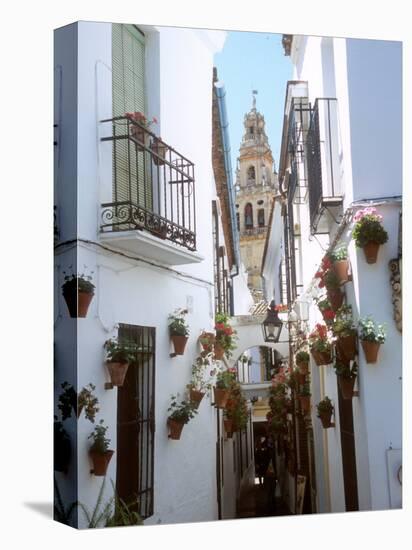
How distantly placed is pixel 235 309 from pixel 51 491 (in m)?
2.00

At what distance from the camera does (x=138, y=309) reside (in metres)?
5.88

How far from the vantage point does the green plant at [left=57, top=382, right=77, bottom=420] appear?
217 inches

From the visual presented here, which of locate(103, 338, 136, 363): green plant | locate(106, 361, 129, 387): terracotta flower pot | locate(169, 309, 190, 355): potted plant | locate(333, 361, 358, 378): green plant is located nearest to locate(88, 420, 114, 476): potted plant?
locate(106, 361, 129, 387): terracotta flower pot

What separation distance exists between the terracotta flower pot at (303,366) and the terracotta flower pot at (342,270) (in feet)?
2.34

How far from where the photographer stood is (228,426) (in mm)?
6258

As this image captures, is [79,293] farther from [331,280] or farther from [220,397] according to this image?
[331,280]

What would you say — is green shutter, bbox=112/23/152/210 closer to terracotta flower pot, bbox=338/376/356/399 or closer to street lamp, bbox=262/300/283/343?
street lamp, bbox=262/300/283/343

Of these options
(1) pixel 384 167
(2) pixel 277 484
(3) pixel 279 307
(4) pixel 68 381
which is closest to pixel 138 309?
(4) pixel 68 381

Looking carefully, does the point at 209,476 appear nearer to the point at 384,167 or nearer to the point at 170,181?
the point at 170,181

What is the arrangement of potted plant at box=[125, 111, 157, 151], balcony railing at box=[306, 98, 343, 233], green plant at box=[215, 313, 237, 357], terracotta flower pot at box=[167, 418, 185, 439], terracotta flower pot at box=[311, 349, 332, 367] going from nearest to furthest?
potted plant at box=[125, 111, 157, 151] → terracotta flower pot at box=[167, 418, 185, 439] → green plant at box=[215, 313, 237, 357] → terracotta flower pot at box=[311, 349, 332, 367] → balcony railing at box=[306, 98, 343, 233]

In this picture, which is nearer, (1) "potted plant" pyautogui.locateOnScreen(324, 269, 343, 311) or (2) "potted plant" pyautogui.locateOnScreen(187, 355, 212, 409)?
(2) "potted plant" pyautogui.locateOnScreen(187, 355, 212, 409)

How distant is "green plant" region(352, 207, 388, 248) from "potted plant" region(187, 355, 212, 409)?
5.03 ft

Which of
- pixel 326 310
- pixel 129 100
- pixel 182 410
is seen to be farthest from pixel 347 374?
pixel 129 100

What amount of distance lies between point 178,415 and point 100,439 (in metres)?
0.73
